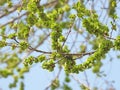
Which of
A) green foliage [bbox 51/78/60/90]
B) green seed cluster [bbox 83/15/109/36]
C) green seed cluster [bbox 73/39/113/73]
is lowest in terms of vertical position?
green seed cluster [bbox 73/39/113/73]

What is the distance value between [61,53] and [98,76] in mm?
2710

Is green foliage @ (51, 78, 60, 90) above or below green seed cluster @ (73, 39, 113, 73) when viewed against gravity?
above

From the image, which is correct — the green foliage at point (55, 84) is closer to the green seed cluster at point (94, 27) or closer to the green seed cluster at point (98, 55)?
the green seed cluster at point (98, 55)

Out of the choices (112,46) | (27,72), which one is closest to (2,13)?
(27,72)

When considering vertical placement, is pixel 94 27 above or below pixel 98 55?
above

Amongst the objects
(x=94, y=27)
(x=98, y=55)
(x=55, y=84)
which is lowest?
(x=98, y=55)

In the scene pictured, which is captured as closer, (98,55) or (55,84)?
(98,55)

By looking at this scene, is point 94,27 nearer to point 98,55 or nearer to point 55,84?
point 98,55

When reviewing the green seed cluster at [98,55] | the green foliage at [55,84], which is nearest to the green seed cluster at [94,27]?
the green seed cluster at [98,55]

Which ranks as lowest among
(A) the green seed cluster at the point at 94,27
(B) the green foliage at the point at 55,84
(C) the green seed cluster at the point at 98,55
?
(C) the green seed cluster at the point at 98,55

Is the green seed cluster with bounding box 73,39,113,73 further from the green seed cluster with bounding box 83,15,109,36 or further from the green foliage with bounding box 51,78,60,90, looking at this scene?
the green foliage with bounding box 51,78,60,90

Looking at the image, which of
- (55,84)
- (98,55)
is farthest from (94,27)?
(55,84)

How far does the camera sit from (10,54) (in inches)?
258

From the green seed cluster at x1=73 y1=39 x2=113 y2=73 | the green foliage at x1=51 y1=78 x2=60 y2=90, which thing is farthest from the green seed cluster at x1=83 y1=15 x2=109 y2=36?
the green foliage at x1=51 y1=78 x2=60 y2=90
